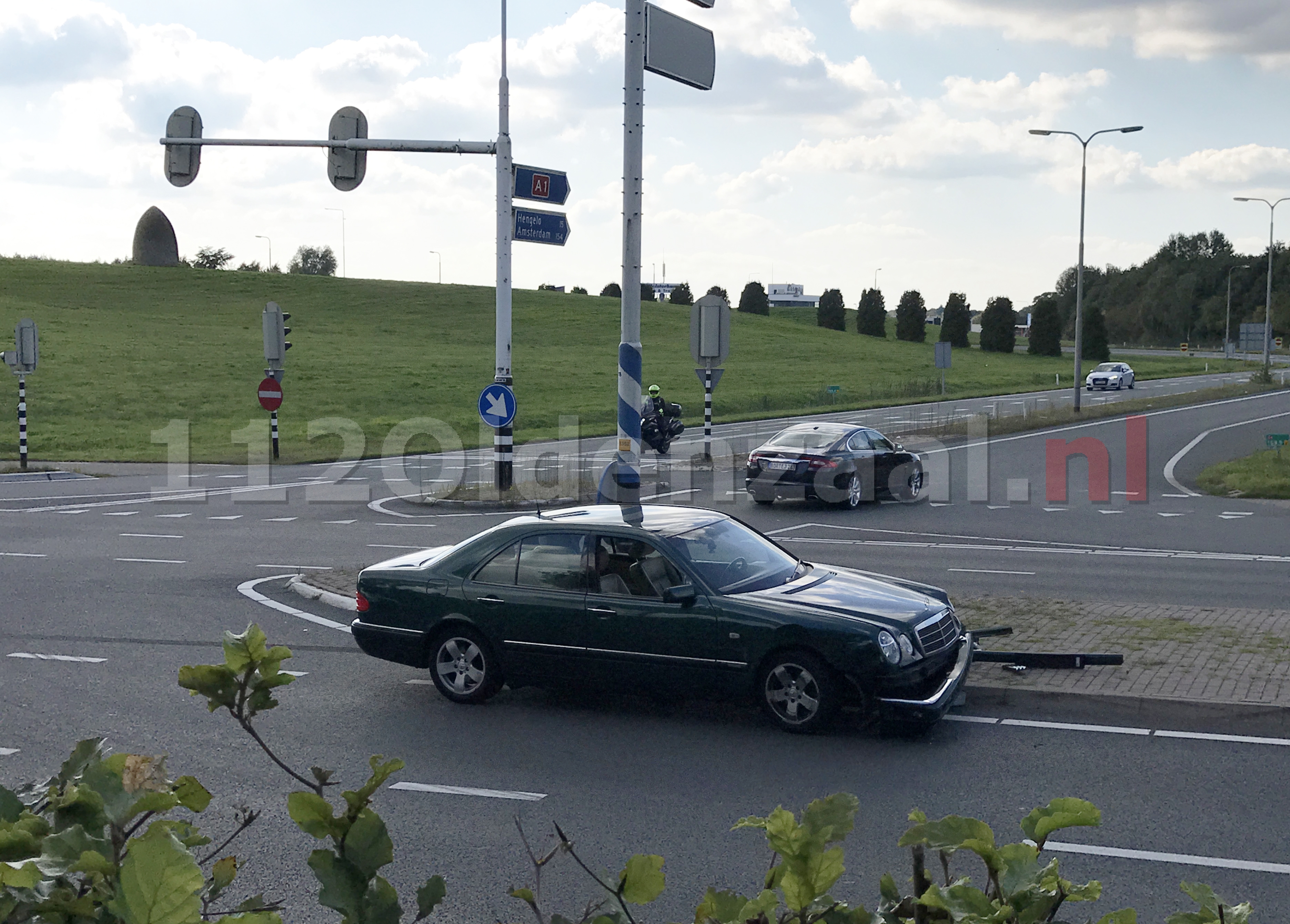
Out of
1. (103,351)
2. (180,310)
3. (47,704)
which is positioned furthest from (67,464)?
(180,310)

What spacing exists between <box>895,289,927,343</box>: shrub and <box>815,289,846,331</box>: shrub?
6.23 meters

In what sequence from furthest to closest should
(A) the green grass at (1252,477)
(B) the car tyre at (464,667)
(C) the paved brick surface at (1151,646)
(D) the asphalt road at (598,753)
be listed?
(A) the green grass at (1252,477) < (B) the car tyre at (464,667) < (C) the paved brick surface at (1151,646) < (D) the asphalt road at (598,753)

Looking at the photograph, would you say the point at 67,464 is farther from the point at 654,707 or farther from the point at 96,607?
the point at 654,707

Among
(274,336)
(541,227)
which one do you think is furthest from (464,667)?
(274,336)

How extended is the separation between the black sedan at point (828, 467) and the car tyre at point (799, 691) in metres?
14.5

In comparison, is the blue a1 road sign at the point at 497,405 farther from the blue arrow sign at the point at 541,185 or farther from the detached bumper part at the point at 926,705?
the detached bumper part at the point at 926,705

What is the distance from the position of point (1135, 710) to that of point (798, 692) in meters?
2.29

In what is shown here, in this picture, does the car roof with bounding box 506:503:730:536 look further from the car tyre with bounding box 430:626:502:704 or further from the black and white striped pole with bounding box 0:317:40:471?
the black and white striped pole with bounding box 0:317:40:471

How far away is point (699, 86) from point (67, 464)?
92.9 ft

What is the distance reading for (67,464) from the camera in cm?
3522

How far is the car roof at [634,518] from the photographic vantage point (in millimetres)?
9695

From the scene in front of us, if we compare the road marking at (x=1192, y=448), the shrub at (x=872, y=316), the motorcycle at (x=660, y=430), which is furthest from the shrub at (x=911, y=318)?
the motorcycle at (x=660, y=430)

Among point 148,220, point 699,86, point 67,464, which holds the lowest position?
point 67,464

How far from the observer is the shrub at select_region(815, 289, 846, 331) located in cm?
12281
